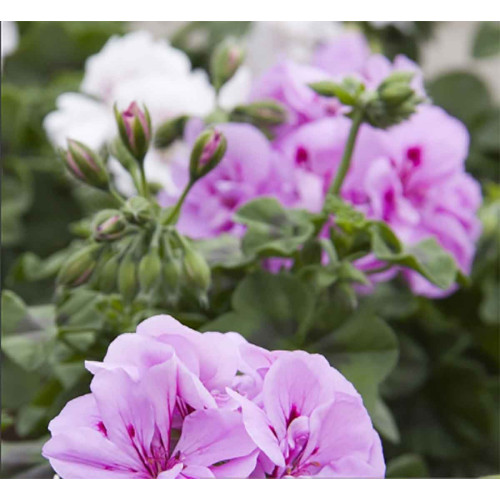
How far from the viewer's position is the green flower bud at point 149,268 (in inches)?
13.7

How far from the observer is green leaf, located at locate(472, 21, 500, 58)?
867 millimetres

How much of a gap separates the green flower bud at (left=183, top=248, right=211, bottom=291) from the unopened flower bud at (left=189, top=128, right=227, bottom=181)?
0.03m

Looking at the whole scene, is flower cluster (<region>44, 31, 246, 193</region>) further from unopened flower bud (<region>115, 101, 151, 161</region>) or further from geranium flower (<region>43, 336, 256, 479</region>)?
geranium flower (<region>43, 336, 256, 479</region>)

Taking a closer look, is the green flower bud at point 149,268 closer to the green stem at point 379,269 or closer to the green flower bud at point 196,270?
the green flower bud at point 196,270

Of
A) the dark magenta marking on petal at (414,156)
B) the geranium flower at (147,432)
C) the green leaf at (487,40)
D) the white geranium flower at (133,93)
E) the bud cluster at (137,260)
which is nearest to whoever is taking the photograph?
the geranium flower at (147,432)

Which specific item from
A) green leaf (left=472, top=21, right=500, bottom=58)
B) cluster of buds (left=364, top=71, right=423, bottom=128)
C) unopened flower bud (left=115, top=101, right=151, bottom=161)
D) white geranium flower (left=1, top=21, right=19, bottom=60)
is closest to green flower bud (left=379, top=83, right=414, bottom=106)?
cluster of buds (left=364, top=71, right=423, bottom=128)

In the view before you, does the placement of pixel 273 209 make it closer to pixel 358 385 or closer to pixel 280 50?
pixel 358 385

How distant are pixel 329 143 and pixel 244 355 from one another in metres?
0.20

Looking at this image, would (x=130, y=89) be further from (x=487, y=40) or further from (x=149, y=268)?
(x=487, y=40)

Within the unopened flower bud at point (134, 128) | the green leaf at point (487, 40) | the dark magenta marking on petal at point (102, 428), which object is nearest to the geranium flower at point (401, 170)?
the unopened flower bud at point (134, 128)

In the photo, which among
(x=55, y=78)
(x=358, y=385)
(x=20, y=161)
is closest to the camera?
(x=358, y=385)

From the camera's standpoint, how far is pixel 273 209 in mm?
416

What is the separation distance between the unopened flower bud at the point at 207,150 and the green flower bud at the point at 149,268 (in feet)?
0.13
